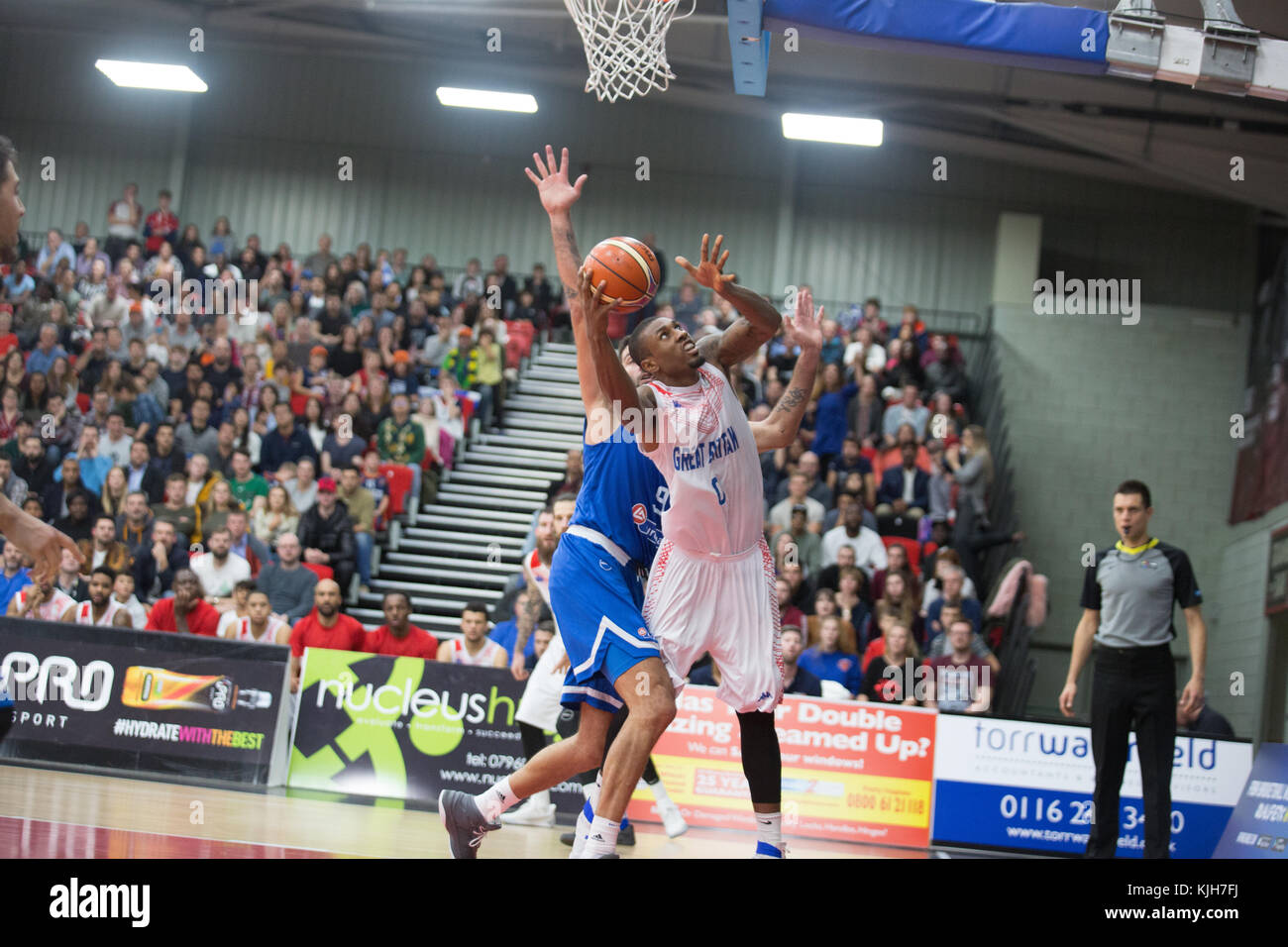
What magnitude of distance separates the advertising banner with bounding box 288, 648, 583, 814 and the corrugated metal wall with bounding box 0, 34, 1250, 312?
13014 mm

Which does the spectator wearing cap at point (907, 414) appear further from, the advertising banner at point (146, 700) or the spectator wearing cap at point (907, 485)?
the advertising banner at point (146, 700)

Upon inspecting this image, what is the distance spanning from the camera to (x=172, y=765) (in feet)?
31.7

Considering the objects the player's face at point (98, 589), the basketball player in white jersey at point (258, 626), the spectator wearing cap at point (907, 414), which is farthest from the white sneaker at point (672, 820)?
the spectator wearing cap at point (907, 414)

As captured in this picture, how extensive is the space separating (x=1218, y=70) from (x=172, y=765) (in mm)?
8545

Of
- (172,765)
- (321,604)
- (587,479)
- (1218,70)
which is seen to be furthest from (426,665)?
(1218,70)

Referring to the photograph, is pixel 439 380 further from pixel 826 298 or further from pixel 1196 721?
pixel 1196 721

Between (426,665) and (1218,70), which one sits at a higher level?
(1218,70)

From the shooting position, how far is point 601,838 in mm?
4648

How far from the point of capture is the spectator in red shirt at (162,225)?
20141 millimetres

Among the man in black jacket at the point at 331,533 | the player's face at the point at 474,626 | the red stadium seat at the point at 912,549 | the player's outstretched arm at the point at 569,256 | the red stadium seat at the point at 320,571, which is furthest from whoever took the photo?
the red stadium seat at the point at 912,549

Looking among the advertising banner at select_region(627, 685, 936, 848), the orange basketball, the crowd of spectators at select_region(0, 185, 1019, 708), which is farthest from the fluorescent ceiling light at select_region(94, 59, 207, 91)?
the orange basketball

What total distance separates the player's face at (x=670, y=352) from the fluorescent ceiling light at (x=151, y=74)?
16614 mm

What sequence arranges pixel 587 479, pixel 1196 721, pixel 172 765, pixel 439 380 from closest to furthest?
pixel 587 479
pixel 172 765
pixel 1196 721
pixel 439 380

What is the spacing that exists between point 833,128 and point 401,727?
1250 cm
